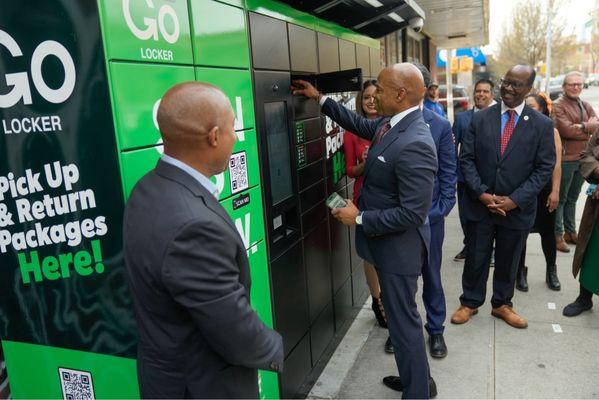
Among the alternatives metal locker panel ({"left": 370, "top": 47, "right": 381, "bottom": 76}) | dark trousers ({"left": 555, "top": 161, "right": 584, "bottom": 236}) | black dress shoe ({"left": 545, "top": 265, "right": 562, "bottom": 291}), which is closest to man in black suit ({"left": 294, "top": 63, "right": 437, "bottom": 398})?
metal locker panel ({"left": 370, "top": 47, "right": 381, "bottom": 76})

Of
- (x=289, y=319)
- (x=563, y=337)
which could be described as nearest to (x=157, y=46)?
(x=289, y=319)

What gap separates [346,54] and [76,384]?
10.7ft

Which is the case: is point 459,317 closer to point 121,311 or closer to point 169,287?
point 121,311

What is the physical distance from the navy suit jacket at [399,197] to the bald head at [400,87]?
0.08 metres

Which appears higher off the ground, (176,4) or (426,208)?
(176,4)

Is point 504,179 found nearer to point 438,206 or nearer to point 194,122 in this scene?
point 438,206

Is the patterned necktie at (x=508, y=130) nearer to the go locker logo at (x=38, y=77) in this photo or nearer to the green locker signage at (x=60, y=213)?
the green locker signage at (x=60, y=213)

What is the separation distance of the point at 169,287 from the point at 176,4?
4.26 ft

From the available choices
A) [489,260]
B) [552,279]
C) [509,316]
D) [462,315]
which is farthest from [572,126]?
[462,315]

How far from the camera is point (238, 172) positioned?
8.12 ft

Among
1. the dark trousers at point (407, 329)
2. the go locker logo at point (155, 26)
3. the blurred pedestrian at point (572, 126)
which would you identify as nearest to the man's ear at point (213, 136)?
the go locker logo at point (155, 26)

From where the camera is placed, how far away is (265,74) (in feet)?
8.96

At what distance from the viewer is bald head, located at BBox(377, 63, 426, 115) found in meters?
2.58

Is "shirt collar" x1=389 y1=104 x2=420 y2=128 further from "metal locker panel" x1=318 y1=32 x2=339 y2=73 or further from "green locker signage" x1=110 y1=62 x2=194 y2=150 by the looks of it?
"green locker signage" x1=110 y1=62 x2=194 y2=150
